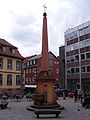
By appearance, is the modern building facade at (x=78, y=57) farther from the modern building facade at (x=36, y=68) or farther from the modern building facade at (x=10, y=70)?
the modern building facade at (x=36, y=68)

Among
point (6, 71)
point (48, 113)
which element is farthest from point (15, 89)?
point (48, 113)

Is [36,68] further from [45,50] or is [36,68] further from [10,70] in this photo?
[45,50]

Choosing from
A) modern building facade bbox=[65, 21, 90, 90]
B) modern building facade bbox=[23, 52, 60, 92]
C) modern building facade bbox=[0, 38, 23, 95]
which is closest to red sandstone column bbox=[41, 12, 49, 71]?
modern building facade bbox=[0, 38, 23, 95]

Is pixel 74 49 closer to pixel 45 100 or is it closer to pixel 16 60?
pixel 16 60

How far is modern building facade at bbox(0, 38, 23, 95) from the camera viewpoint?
3975 cm

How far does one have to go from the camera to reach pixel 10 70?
41.2 meters

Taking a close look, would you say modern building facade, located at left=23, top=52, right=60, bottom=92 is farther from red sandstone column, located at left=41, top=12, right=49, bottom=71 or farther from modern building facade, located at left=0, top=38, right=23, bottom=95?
red sandstone column, located at left=41, top=12, right=49, bottom=71

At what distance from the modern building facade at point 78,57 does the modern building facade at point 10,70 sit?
1307 cm

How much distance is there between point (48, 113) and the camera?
50.8ft

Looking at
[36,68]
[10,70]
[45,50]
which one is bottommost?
[10,70]

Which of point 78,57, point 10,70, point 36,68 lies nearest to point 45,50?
point 10,70

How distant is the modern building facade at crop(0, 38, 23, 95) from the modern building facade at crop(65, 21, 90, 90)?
13.1 m

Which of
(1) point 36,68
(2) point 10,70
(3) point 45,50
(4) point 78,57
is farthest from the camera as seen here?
(1) point 36,68

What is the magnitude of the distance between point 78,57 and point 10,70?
15.8 meters
